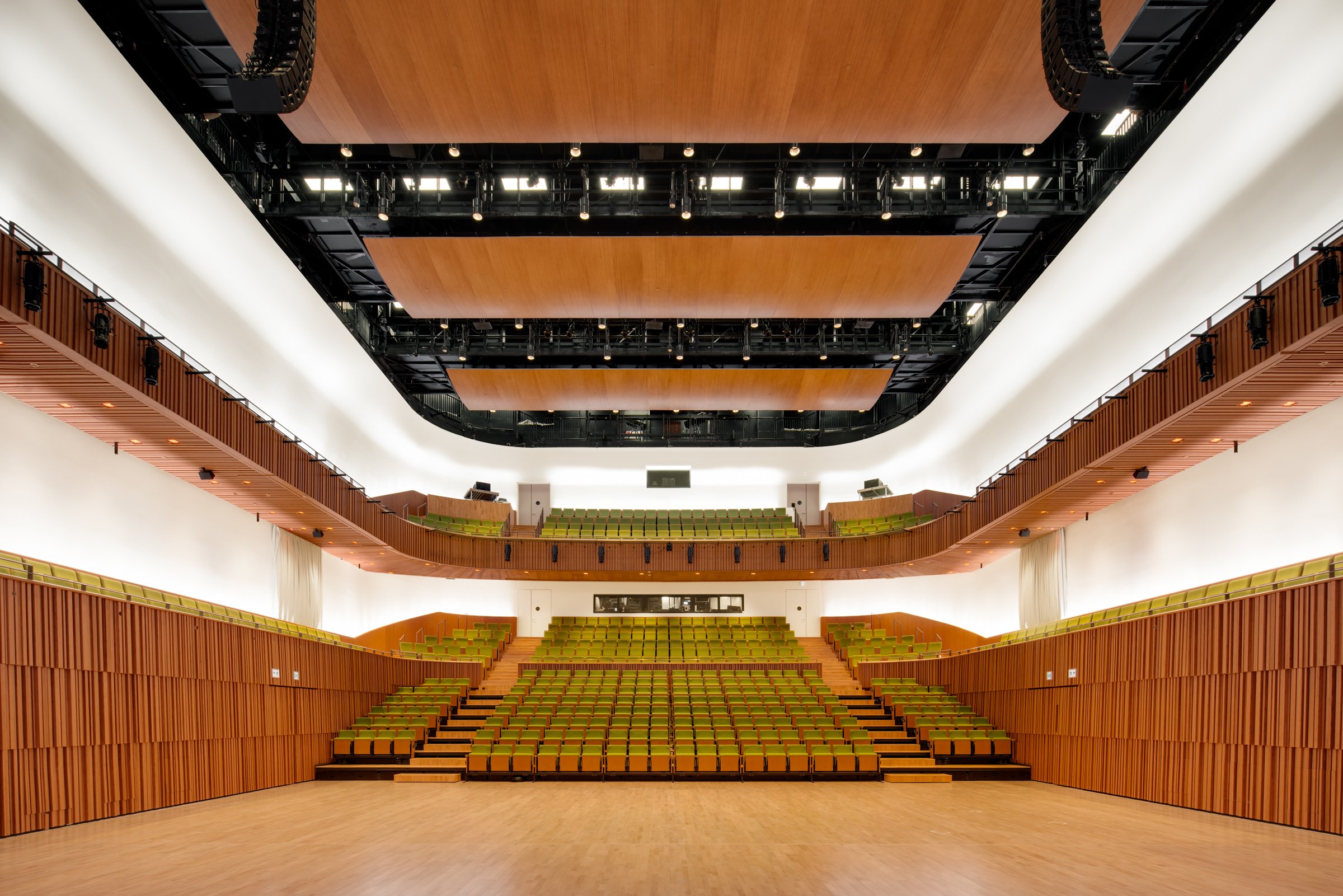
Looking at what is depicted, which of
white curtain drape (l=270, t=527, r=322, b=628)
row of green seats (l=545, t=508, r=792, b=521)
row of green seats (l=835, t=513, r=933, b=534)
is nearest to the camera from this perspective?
white curtain drape (l=270, t=527, r=322, b=628)

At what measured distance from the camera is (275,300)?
1038cm

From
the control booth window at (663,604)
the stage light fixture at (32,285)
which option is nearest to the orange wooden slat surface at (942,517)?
the stage light fixture at (32,285)

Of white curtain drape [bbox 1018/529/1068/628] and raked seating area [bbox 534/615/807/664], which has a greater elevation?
white curtain drape [bbox 1018/529/1068/628]

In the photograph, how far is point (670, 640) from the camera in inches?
637

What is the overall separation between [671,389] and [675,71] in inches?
313

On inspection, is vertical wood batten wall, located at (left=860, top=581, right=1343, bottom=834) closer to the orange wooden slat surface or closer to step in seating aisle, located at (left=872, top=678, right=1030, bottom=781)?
step in seating aisle, located at (left=872, top=678, right=1030, bottom=781)

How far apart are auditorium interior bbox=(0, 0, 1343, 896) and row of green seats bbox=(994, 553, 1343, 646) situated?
0.07 m

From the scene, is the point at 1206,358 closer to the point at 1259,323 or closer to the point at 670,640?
the point at 1259,323

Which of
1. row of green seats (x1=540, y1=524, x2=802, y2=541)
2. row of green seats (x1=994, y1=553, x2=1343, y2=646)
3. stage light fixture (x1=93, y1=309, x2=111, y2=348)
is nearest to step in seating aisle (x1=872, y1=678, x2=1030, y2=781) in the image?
row of green seats (x1=994, y1=553, x2=1343, y2=646)

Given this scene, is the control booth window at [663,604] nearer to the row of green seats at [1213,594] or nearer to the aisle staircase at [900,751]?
the aisle staircase at [900,751]

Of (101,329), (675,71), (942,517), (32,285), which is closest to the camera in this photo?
(32,285)

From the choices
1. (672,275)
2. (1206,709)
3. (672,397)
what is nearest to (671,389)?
(672,397)

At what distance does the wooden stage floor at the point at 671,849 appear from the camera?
4.28 metres

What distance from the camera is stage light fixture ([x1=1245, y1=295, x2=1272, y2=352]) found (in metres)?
6.03
